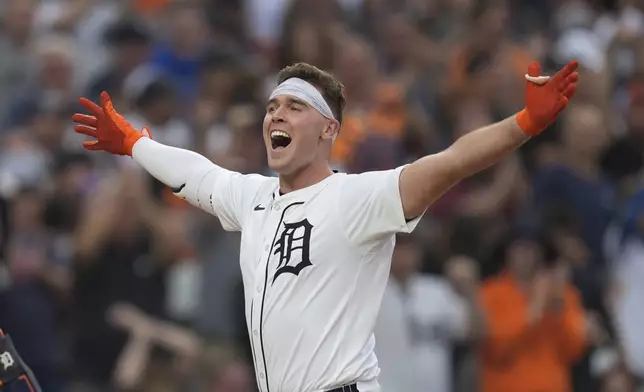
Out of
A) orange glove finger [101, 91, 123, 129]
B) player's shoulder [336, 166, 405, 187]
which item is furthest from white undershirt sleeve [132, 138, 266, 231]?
player's shoulder [336, 166, 405, 187]

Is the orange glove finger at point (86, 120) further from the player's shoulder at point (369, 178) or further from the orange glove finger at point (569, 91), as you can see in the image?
the orange glove finger at point (569, 91)

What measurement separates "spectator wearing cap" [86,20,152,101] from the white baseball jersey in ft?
20.8

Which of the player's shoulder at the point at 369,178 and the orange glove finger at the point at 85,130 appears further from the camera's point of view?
the orange glove finger at the point at 85,130

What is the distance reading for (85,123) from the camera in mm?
7270

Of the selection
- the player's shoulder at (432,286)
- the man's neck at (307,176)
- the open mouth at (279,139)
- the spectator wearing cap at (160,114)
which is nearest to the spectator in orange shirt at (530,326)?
the player's shoulder at (432,286)

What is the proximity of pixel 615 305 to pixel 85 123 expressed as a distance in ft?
17.8

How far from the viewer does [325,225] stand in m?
6.32

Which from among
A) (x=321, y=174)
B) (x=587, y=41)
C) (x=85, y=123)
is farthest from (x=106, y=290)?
(x=587, y=41)

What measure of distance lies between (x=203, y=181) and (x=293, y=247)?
0.91 m

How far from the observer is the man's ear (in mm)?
6664

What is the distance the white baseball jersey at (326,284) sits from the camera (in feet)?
20.4

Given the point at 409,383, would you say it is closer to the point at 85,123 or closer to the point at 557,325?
the point at 557,325

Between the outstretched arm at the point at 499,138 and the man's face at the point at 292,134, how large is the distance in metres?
0.77

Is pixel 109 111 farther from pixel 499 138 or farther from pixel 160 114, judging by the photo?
pixel 160 114
